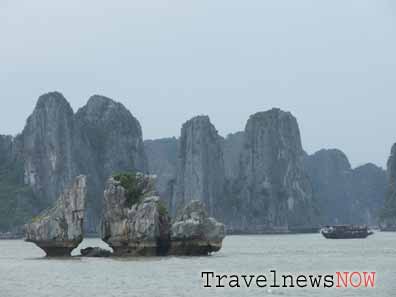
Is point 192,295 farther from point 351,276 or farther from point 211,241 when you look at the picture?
point 211,241

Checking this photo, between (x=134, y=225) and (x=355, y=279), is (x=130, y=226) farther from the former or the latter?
(x=355, y=279)

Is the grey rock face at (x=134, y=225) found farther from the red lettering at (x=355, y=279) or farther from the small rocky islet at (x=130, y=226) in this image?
the red lettering at (x=355, y=279)

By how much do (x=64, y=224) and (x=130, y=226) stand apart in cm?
586

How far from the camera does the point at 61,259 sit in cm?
8744

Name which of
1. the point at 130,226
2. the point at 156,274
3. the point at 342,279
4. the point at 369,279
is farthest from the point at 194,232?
the point at 369,279

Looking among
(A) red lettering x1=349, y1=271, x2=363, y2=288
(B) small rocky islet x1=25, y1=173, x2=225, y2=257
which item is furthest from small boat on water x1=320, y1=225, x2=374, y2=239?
(A) red lettering x1=349, y1=271, x2=363, y2=288

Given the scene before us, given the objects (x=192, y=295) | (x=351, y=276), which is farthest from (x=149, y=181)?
(x=192, y=295)

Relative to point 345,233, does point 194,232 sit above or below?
below

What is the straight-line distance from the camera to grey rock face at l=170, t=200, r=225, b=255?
87375mm

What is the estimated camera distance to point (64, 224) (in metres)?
86.6

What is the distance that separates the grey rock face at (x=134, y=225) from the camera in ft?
282

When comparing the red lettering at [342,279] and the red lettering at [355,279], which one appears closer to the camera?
the red lettering at [342,279]

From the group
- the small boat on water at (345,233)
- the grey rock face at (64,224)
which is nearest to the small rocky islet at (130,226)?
the grey rock face at (64,224)

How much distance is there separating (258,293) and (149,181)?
131 feet
